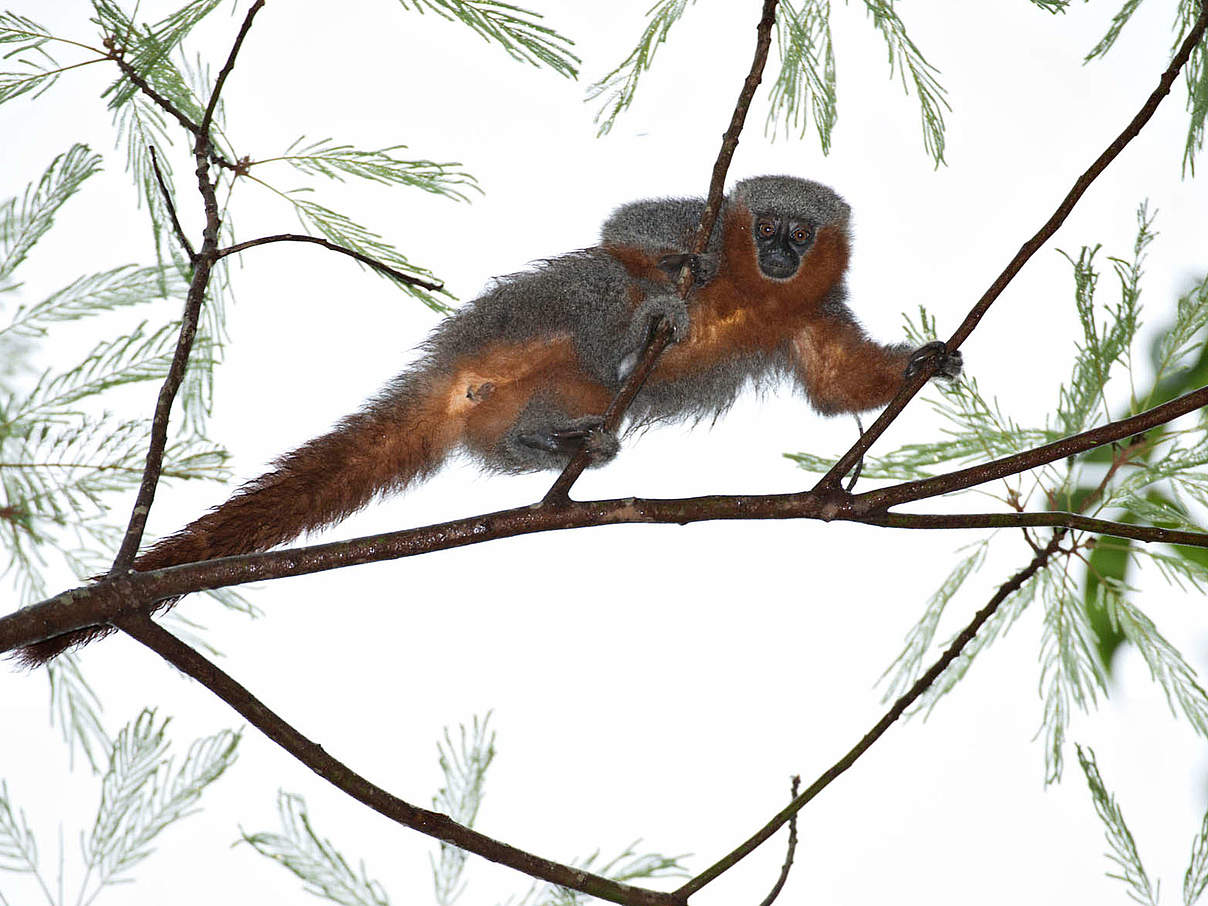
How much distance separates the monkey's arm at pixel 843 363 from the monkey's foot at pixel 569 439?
64 cm

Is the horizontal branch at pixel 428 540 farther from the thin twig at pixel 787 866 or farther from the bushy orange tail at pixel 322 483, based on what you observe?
the thin twig at pixel 787 866

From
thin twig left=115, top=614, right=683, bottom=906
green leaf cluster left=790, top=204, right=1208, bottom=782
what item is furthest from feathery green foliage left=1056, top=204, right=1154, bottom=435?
thin twig left=115, top=614, right=683, bottom=906

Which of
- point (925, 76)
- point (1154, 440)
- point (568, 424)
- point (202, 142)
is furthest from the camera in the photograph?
point (568, 424)

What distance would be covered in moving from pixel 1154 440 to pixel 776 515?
85 cm

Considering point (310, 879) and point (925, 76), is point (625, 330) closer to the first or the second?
point (925, 76)

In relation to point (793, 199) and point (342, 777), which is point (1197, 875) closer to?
point (342, 777)

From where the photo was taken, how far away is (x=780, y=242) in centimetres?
Answer: 266

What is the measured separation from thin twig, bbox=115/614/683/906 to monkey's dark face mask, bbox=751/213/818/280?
1.56 m

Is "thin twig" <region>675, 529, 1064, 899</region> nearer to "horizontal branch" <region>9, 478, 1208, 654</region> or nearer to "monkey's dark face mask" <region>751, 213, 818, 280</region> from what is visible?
"horizontal branch" <region>9, 478, 1208, 654</region>

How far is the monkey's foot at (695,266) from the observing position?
86.3 inches

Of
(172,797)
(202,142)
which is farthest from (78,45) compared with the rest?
(172,797)

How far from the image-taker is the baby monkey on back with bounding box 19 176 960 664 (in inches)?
94.5

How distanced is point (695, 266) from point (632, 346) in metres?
0.47

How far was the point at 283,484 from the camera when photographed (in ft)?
6.77
